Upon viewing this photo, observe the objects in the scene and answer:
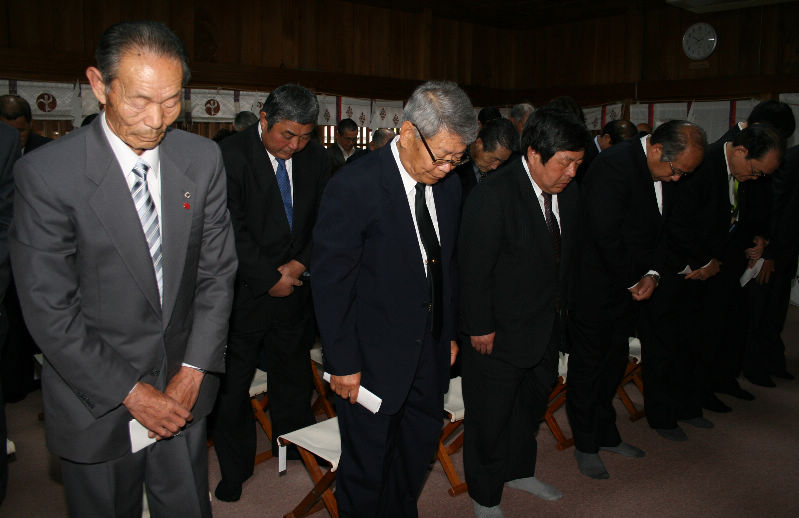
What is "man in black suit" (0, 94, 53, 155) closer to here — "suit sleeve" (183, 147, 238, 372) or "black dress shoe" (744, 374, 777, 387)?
"suit sleeve" (183, 147, 238, 372)

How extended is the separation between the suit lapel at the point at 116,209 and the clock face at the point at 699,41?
8.54 m

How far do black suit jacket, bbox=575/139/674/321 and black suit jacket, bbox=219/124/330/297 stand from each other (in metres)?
1.43

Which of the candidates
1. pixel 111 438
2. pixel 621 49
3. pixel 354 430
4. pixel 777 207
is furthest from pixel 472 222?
pixel 621 49

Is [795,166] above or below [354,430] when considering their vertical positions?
above

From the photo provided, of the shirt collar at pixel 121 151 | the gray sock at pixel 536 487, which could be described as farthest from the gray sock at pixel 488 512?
the shirt collar at pixel 121 151

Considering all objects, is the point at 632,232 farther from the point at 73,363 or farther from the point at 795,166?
the point at 73,363

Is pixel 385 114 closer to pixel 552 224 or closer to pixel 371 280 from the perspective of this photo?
pixel 552 224

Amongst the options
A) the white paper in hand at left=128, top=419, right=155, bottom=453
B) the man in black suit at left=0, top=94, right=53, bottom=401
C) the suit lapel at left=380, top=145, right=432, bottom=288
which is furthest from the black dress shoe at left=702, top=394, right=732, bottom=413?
the man in black suit at left=0, top=94, right=53, bottom=401

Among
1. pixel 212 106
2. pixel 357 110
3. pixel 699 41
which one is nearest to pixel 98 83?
pixel 212 106

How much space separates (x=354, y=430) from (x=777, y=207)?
3857 mm

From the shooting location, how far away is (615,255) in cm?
311

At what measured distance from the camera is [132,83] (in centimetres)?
151

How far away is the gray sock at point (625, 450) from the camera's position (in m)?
3.56

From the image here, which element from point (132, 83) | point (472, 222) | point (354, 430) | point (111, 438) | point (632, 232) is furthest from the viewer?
point (632, 232)
